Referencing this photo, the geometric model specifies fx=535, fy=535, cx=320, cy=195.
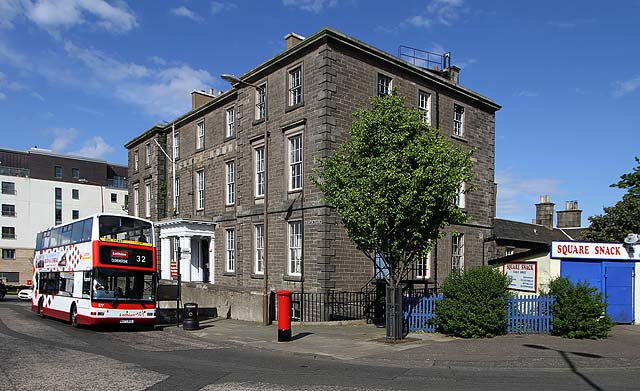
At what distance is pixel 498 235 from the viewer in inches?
1293

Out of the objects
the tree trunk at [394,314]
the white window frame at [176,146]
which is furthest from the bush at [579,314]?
the white window frame at [176,146]

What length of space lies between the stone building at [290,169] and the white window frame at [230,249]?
0.18ft

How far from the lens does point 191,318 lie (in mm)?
19625

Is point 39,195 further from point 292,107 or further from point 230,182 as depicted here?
point 292,107

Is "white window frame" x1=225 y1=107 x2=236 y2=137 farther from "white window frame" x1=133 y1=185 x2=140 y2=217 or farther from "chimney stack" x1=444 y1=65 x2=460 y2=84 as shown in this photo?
"white window frame" x1=133 y1=185 x2=140 y2=217

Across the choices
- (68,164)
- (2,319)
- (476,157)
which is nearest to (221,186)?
(2,319)

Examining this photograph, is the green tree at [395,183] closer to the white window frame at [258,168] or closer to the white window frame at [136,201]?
the white window frame at [258,168]

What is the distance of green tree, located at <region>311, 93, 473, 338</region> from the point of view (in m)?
15.0

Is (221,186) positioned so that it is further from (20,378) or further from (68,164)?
(68,164)

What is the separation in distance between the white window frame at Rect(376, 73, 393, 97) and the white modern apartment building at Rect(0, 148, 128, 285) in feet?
171

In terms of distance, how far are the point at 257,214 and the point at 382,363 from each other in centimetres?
1445

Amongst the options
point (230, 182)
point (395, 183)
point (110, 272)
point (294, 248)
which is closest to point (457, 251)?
point (294, 248)

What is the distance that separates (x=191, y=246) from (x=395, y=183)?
20462 millimetres

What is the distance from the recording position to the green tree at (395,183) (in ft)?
49.2
